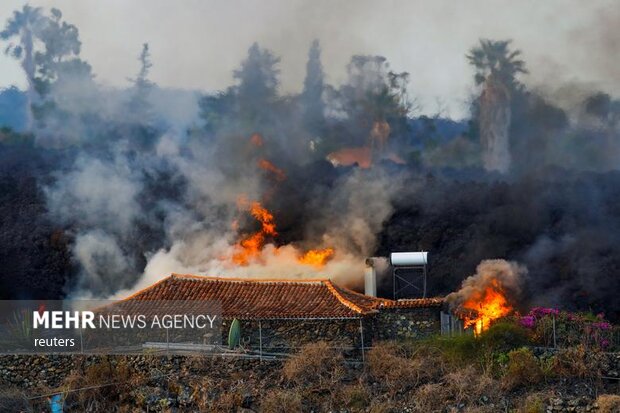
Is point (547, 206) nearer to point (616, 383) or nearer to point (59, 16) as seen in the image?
point (616, 383)

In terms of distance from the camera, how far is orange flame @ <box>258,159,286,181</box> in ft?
198

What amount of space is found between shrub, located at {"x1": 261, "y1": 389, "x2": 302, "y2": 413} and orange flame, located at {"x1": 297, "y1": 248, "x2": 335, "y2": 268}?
15.5 meters

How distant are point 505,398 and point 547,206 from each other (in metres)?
23.1

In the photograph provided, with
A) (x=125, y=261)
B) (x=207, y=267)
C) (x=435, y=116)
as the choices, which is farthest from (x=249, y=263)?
(x=435, y=116)

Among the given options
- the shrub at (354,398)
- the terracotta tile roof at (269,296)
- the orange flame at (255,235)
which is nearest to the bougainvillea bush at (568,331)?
the terracotta tile roof at (269,296)

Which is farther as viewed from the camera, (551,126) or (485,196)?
(551,126)

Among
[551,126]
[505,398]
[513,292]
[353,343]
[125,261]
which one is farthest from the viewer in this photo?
[551,126]

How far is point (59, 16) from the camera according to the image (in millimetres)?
68812

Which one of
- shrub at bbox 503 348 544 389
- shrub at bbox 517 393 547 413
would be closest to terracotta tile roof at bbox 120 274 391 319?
shrub at bbox 503 348 544 389

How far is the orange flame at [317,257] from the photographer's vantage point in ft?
172

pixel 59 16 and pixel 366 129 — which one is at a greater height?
pixel 59 16

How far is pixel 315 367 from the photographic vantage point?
38.8 meters

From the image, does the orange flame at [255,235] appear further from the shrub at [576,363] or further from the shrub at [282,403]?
the shrub at [576,363]

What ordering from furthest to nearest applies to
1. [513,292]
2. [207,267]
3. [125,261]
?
[125,261]
[207,267]
[513,292]
